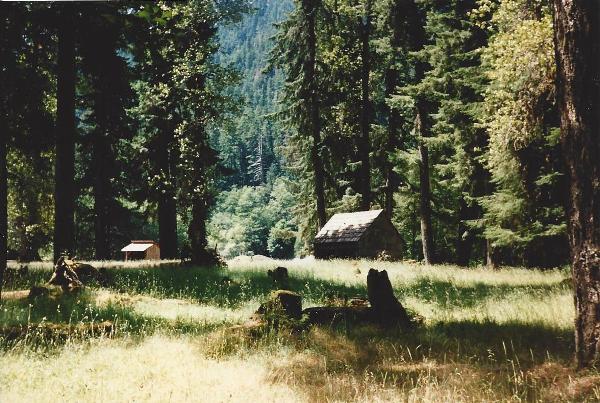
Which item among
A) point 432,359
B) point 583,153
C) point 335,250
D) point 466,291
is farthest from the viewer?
point 335,250

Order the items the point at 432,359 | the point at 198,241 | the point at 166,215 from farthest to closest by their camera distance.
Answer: the point at 166,215, the point at 198,241, the point at 432,359

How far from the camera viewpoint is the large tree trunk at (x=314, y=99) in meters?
29.3

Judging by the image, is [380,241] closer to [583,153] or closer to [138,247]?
[583,153]

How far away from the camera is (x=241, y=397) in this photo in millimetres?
4383

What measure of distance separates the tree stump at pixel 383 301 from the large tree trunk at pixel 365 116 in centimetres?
2248

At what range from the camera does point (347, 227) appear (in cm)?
2698

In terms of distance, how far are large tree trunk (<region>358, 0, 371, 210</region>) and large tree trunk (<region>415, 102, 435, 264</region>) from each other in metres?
5.67

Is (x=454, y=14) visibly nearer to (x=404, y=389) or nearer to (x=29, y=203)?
(x=404, y=389)

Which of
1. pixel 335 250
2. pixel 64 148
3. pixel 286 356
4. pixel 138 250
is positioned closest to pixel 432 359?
pixel 286 356

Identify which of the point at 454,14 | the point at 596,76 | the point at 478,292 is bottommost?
the point at 478,292

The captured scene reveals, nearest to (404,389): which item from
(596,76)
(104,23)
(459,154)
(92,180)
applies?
(596,76)

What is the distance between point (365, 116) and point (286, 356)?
26.4m

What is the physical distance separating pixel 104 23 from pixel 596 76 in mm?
5993

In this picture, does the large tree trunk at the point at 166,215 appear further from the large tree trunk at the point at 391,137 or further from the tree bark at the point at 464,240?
the tree bark at the point at 464,240
